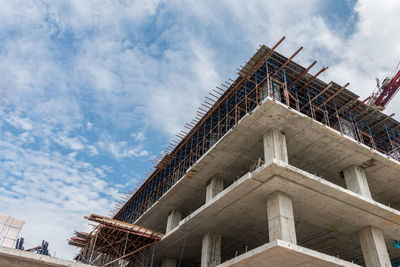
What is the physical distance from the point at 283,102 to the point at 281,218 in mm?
7718

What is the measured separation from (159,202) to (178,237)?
3.83 metres

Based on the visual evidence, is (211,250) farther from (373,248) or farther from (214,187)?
(373,248)

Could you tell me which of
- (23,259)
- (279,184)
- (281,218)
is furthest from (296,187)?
(23,259)

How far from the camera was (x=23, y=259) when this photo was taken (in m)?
12.5

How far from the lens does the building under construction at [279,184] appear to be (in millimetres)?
15039

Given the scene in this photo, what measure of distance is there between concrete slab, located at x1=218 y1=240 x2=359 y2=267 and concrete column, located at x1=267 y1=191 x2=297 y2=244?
657mm

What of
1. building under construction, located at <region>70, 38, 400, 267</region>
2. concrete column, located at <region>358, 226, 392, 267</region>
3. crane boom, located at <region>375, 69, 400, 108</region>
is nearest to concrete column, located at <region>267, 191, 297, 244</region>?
building under construction, located at <region>70, 38, 400, 267</region>

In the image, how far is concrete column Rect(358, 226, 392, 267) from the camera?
50.3 feet

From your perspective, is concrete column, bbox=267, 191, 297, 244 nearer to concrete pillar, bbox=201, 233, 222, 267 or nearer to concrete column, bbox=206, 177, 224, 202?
concrete column, bbox=206, 177, 224, 202

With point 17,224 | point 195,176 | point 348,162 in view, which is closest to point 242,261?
point 195,176

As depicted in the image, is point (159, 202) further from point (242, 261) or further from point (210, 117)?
point (242, 261)

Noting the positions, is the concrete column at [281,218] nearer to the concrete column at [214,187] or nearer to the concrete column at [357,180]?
the concrete column at [357,180]

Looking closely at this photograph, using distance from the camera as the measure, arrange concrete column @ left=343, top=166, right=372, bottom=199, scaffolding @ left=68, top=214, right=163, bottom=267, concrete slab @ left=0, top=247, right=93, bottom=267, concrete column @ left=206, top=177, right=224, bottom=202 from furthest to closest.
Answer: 1. concrete column @ left=206, top=177, right=224, bottom=202
2. scaffolding @ left=68, top=214, right=163, bottom=267
3. concrete column @ left=343, top=166, right=372, bottom=199
4. concrete slab @ left=0, top=247, right=93, bottom=267

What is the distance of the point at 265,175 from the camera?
48.3 ft
